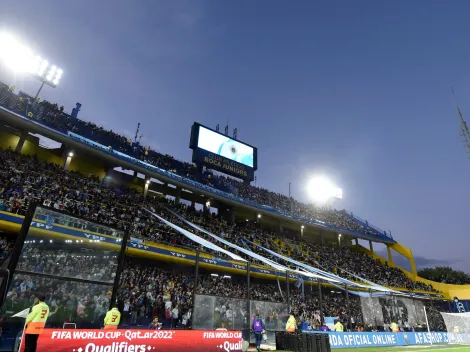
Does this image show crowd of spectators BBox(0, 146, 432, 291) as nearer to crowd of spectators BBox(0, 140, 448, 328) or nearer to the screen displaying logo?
crowd of spectators BBox(0, 140, 448, 328)

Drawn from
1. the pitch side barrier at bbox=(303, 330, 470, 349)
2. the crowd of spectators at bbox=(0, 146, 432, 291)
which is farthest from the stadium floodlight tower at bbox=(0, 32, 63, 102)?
the pitch side barrier at bbox=(303, 330, 470, 349)

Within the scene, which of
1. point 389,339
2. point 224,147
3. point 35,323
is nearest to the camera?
point 35,323

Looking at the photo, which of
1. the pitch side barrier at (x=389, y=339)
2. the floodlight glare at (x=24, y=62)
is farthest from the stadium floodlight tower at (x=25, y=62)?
the pitch side barrier at (x=389, y=339)

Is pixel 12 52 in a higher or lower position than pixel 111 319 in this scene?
higher

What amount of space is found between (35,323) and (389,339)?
18.8 metres

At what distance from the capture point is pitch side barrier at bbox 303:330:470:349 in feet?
50.4

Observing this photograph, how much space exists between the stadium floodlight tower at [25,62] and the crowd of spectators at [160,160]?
236 centimetres

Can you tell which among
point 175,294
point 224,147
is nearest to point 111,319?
point 175,294

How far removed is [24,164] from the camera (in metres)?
23.5

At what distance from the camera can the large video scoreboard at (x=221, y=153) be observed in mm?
35266

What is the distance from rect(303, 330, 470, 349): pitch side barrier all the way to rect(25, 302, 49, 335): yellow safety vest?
32.6 ft

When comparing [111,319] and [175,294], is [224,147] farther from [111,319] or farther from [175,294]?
[111,319]

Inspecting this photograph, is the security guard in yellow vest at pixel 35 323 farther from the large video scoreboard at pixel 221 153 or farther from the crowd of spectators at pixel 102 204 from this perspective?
the large video scoreboard at pixel 221 153

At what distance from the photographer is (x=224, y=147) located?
1480 inches
